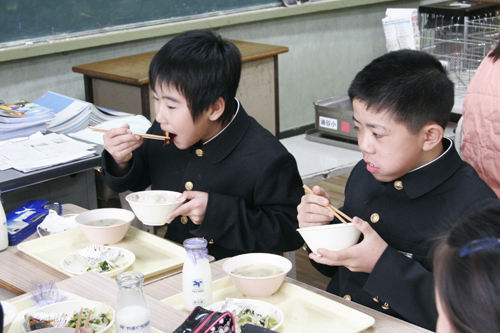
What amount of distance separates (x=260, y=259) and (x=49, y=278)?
1.66ft

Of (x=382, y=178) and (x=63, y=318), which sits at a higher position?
(x=382, y=178)

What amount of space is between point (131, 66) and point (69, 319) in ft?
8.09

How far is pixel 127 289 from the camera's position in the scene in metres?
0.97

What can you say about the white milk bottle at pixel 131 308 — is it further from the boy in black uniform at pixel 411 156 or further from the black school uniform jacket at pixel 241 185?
the black school uniform jacket at pixel 241 185

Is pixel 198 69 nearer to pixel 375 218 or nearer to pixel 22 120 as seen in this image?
pixel 375 218

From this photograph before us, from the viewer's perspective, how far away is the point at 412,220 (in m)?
1.39

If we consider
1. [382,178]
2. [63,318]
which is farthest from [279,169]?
[63,318]

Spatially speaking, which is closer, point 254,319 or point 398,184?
point 254,319

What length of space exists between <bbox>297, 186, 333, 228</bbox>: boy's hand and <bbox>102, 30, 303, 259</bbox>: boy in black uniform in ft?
0.96

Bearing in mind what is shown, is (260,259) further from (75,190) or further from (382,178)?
(75,190)

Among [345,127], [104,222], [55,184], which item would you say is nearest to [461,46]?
[345,127]

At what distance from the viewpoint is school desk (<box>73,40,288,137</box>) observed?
3178mm

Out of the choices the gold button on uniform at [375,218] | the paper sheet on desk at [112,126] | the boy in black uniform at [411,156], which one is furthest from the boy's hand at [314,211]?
the paper sheet on desk at [112,126]

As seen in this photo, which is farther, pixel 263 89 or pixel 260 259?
pixel 263 89
